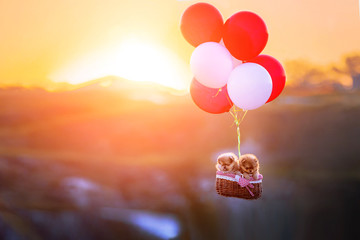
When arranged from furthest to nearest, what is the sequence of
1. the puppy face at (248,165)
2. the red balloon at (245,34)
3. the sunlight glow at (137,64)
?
the sunlight glow at (137,64) → the puppy face at (248,165) → the red balloon at (245,34)

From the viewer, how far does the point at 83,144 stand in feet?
9.96

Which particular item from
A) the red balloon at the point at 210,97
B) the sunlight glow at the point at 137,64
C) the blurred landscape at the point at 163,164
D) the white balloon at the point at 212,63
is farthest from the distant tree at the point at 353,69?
the white balloon at the point at 212,63

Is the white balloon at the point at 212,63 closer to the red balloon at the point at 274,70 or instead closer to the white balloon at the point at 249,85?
the white balloon at the point at 249,85

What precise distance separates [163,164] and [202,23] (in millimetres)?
1499

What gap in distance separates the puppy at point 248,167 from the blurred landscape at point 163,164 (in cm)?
111

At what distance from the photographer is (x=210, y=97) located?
2029 mm

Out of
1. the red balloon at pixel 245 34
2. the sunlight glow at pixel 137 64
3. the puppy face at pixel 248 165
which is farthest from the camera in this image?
the sunlight glow at pixel 137 64

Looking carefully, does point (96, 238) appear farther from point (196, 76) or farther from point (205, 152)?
point (196, 76)

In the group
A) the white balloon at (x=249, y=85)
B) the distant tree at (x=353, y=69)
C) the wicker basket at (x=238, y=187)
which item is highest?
the distant tree at (x=353, y=69)

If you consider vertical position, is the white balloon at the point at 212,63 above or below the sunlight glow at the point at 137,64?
below

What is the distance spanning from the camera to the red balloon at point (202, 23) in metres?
1.88

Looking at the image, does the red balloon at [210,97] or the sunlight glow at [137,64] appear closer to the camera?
the red balloon at [210,97]

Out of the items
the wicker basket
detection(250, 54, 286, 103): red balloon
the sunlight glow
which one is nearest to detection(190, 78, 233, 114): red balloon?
detection(250, 54, 286, 103): red balloon

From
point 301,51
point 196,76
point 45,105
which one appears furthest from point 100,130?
point 301,51
